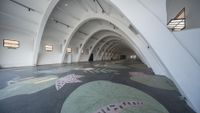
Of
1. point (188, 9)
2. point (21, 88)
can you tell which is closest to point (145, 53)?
point (188, 9)

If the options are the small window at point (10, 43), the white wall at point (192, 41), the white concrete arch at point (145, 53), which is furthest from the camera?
the small window at point (10, 43)

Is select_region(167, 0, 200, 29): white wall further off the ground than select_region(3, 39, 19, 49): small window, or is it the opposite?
select_region(167, 0, 200, 29): white wall

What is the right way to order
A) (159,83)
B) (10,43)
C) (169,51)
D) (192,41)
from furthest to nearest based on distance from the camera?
(10,43) → (159,83) → (169,51) → (192,41)

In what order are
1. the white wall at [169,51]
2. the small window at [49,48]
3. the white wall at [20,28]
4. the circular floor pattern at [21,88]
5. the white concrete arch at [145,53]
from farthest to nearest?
the small window at [49,48] → the white wall at [20,28] → the white concrete arch at [145,53] → the circular floor pattern at [21,88] → the white wall at [169,51]

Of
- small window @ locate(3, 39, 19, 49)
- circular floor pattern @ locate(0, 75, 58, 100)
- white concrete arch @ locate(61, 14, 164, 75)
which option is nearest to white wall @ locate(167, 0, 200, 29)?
white concrete arch @ locate(61, 14, 164, 75)

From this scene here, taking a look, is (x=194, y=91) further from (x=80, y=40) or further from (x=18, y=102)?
(x=80, y=40)

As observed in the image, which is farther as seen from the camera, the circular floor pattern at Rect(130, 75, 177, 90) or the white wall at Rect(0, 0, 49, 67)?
the white wall at Rect(0, 0, 49, 67)

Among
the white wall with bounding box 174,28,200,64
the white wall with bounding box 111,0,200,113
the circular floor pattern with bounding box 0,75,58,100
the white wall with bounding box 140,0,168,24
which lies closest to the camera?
the white wall with bounding box 111,0,200,113

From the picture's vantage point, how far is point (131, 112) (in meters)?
1.68

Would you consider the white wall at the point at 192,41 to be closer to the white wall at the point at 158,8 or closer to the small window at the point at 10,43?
the white wall at the point at 158,8

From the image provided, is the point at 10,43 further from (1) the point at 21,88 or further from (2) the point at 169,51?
(2) the point at 169,51

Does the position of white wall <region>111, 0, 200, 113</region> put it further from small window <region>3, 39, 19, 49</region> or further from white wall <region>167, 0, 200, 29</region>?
small window <region>3, 39, 19, 49</region>

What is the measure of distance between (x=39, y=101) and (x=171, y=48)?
3.01 metres

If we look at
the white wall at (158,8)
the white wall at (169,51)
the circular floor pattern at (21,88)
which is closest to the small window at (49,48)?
the circular floor pattern at (21,88)
